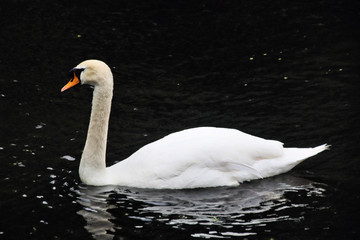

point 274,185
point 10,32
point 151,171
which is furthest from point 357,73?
point 10,32

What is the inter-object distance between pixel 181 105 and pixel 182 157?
2.95m

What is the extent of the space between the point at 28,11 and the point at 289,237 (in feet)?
34.9

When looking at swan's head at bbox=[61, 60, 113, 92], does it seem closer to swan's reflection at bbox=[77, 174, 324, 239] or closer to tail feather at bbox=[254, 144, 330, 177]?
swan's reflection at bbox=[77, 174, 324, 239]

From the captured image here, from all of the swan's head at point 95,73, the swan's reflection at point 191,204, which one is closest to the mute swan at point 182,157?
the swan's head at point 95,73

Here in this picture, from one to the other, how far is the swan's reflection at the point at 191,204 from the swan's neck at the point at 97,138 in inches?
10.1

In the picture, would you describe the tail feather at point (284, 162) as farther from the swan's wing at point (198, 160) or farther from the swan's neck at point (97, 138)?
the swan's neck at point (97, 138)

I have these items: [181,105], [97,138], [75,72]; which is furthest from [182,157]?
[181,105]

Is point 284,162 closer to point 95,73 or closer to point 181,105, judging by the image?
point 95,73

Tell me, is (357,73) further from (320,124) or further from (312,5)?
(312,5)

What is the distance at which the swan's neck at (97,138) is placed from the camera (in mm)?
10062

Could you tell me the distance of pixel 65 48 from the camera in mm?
15266

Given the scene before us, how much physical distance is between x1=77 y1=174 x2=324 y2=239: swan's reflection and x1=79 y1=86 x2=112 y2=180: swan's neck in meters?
0.26

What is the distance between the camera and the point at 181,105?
1266cm

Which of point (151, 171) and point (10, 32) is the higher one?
point (10, 32)
